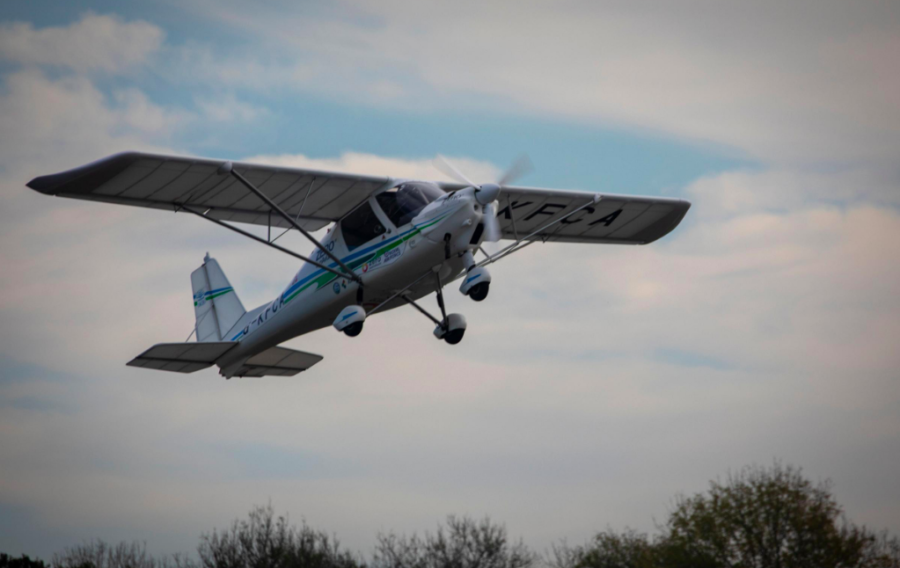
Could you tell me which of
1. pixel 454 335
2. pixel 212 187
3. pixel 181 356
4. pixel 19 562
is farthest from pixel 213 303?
pixel 19 562

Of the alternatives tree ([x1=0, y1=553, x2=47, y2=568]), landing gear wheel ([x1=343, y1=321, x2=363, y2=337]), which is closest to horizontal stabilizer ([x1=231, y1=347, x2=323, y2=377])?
landing gear wheel ([x1=343, y1=321, x2=363, y2=337])

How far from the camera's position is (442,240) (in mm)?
14273

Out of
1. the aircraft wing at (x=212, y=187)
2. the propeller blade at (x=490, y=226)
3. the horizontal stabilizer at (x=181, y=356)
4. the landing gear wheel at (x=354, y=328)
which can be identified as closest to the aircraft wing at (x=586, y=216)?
the propeller blade at (x=490, y=226)

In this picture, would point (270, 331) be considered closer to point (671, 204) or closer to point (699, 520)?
point (671, 204)

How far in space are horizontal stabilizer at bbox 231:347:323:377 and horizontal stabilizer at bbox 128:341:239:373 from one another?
62 cm

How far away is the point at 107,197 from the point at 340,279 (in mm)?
4222

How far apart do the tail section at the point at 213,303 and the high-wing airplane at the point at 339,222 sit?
1471 millimetres

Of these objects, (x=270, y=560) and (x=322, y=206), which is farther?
(x=270, y=560)

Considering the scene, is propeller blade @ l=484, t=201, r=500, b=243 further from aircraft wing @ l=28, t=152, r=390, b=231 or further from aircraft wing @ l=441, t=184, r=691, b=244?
aircraft wing @ l=441, t=184, r=691, b=244

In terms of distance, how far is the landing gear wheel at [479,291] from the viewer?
1391 centimetres

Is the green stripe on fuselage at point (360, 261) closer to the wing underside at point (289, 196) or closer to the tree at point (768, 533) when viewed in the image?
the wing underside at point (289, 196)

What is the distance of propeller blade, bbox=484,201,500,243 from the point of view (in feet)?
46.1

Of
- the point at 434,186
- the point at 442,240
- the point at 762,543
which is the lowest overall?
the point at 762,543

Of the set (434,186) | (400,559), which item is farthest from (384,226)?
(400,559)
